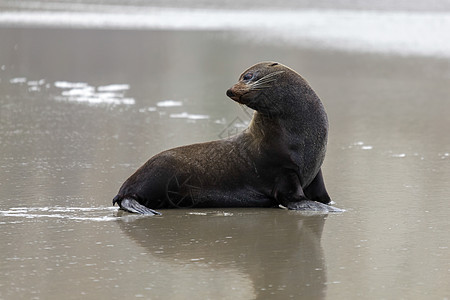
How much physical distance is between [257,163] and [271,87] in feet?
1.65

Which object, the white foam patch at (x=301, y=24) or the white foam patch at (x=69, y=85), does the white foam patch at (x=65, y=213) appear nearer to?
the white foam patch at (x=69, y=85)

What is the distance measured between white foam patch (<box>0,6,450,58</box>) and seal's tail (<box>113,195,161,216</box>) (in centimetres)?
1030

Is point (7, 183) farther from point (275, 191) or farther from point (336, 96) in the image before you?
point (336, 96)

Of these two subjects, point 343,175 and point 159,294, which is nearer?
point 159,294

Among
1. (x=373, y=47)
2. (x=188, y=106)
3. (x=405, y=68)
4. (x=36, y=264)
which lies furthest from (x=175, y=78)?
(x=36, y=264)

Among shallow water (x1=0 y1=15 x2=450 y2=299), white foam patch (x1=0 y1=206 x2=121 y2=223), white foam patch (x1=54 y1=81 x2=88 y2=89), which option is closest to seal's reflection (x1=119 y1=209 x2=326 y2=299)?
shallow water (x1=0 y1=15 x2=450 y2=299)

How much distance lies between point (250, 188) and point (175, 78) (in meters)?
7.00

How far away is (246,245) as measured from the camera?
5.09 metres

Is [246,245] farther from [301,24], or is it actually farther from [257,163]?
[301,24]

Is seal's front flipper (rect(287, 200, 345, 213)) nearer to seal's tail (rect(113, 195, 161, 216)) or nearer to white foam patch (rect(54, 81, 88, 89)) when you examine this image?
seal's tail (rect(113, 195, 161, 216))

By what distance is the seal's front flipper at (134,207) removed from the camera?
5895 mm

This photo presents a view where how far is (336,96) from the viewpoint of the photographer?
37.4 feet

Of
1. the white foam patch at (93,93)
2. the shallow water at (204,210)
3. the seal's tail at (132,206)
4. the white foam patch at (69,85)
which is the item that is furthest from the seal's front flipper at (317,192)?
the white foam patch at (69,85)

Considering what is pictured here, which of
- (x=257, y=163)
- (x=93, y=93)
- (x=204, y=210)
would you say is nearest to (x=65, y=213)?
(x=204, y=210)
